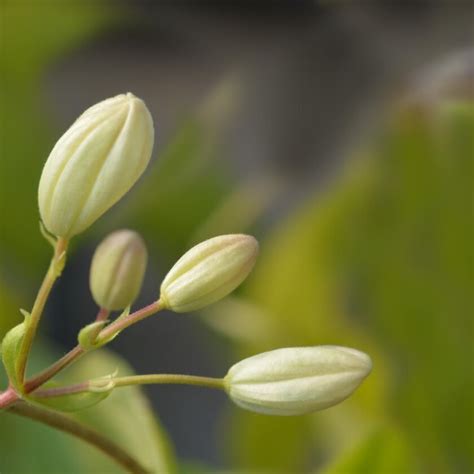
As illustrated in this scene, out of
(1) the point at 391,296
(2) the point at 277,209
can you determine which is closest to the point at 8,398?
(1) the point at 391,296

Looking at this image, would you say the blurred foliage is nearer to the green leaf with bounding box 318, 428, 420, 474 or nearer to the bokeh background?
the bokeh background

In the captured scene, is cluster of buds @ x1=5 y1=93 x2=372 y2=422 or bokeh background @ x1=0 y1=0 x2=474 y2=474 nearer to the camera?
cluster of buds @ x1=5 y1=93 x2=372 y2=422

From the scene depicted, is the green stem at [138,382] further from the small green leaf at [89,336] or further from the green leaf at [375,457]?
the green leaf at [375,457]

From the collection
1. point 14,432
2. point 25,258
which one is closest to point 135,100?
point 14,432

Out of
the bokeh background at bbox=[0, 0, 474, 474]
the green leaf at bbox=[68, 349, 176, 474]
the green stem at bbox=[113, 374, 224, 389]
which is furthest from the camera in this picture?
the bokeh background at bbox=[0, 0, 474, 474]

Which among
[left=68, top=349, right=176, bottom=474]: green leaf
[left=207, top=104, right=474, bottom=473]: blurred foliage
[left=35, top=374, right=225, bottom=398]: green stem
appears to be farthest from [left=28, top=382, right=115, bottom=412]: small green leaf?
[left=207, top=104, right=474, bottom=473]: blurred foliage

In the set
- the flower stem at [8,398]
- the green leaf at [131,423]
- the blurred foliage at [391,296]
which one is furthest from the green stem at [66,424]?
the blurred foliage at [391,296]

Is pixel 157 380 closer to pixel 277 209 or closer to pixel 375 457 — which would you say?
pixel 375 457
